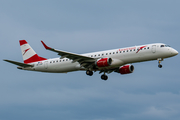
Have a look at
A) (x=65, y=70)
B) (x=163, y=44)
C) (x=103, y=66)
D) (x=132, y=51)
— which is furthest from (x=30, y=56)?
(x=163, y=44)

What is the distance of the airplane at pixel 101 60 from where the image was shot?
5397 centimetres

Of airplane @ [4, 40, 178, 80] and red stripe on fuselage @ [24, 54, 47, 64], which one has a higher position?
red stripe on fuselage @ [24, 54, 47, 64]

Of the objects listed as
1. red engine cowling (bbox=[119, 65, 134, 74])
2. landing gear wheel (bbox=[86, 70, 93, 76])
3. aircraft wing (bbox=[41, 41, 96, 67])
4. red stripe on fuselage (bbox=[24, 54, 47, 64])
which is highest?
red stripe on fuselage (bbox=[24, 54, 47, 64])

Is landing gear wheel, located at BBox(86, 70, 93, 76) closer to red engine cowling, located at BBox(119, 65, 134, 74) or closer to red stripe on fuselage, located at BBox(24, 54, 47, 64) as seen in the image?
A: red engine cowling, located at BBox(119, 65, 134, 74)

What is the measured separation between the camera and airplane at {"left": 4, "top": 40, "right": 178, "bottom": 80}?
54.0 meters

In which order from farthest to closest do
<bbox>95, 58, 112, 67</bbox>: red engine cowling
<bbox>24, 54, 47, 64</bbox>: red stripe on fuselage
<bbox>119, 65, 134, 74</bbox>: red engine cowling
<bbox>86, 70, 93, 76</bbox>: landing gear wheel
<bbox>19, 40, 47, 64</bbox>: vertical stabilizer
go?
<bbox>19, 40, 47, 64</bbox>: vertical stabilizer
<bbox>24, 54, 47, 64</bbox>: red stripe on fuselage
<bbox>119, 65, 134, 74</bbox>: red engine cowling
<bbox>86, 70, 93, 76</bbox>: landing gear wheel
<bbox>95, 58, 112, 67</bbox>: red engine cowling

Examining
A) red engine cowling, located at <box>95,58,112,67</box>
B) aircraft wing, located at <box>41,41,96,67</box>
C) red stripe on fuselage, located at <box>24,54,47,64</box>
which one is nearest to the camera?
red engine cowling, located at <box>95,58,112,67</box>

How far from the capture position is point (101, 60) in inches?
2188

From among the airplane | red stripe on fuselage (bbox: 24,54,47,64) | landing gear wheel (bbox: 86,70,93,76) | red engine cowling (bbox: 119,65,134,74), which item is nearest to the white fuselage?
the airplane

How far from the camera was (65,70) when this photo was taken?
59938mm

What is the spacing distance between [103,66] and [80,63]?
451 cm

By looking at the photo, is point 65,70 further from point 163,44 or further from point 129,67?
point 163,44

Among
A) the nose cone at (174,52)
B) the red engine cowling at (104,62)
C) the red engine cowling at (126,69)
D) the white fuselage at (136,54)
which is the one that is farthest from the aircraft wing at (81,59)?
the nose cone at (174,52)

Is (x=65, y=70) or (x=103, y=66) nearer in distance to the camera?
(x=103, y=66)
